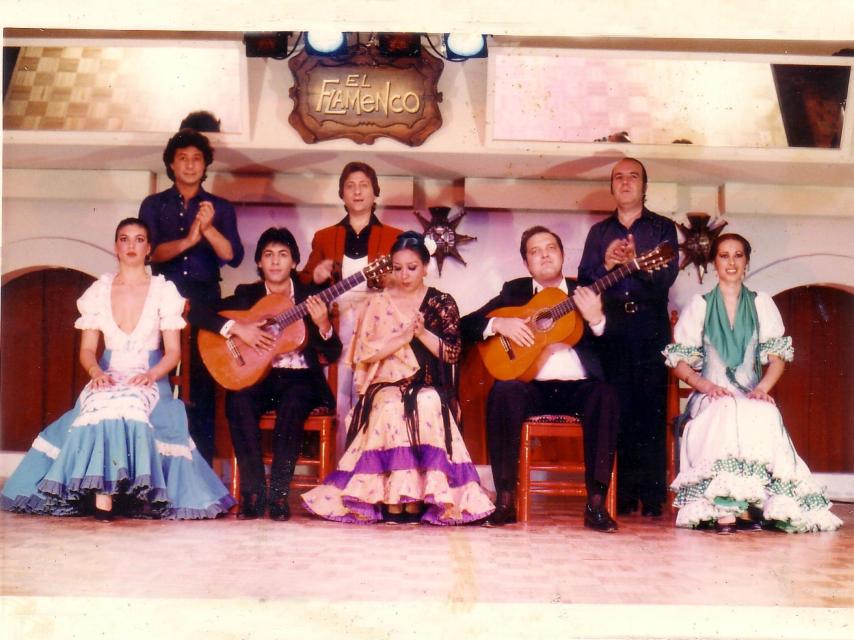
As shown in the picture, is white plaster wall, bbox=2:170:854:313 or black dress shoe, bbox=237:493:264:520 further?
white plaster wall, bbox=2:170:854:313

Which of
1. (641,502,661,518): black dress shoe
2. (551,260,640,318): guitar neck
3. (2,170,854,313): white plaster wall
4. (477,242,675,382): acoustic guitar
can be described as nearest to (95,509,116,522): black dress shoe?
(477,242,675,382): acoustic guitar

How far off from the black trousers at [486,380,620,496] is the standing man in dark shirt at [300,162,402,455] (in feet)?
3.71

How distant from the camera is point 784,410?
6793mm

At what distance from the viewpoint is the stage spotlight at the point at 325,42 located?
5.86 metres

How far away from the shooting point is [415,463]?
189 inches

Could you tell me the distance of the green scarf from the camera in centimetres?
520

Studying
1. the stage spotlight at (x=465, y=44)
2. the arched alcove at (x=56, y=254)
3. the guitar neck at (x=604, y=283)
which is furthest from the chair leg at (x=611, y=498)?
the arched alcove at (x=56, y=254)

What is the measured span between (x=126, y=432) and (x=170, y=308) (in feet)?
2.43

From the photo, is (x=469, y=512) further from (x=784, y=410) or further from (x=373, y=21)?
(x=784, y=410)

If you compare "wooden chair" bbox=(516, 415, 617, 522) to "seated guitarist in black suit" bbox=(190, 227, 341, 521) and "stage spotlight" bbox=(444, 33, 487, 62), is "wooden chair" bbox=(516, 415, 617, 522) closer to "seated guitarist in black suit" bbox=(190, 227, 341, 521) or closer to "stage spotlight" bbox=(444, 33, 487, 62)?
"seated guitarist in black suit" bbox=(190, 227, 341, 521)

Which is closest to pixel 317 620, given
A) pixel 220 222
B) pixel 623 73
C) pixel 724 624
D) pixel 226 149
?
pixel 724 624

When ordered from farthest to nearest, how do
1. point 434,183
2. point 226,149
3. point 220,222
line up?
point 434,183, point 226,149, point 220,222

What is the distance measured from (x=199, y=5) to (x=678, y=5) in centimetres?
183

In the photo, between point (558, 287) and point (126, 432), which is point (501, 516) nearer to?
point (558, 287)
